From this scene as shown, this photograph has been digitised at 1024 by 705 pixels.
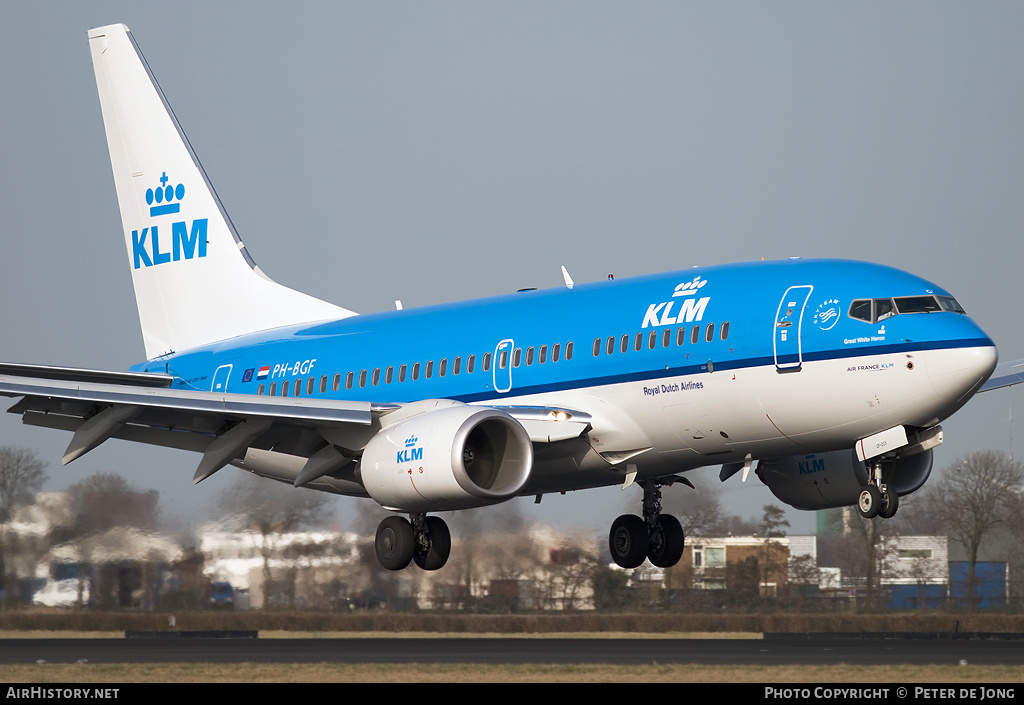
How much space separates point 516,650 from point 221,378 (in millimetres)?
9052

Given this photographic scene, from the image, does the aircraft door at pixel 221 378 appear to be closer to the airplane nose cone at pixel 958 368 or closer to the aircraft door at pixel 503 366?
the aircraft door at pixel 503 366

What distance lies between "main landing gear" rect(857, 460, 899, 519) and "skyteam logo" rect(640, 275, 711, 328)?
155 inches

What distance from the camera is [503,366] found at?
29016mm

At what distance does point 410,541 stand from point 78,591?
38.6ft

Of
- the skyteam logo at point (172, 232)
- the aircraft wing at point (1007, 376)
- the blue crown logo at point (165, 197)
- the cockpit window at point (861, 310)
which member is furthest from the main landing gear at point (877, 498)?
the blue crown logo at point (165, 197)

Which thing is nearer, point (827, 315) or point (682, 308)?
point (827, 315)

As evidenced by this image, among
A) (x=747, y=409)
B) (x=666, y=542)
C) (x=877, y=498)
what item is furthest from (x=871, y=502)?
(x=666, y=542)

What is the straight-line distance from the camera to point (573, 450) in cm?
2817

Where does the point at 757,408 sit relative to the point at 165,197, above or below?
below

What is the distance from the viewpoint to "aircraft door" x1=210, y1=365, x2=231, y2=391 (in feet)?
112

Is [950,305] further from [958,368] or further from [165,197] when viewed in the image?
[165,197]

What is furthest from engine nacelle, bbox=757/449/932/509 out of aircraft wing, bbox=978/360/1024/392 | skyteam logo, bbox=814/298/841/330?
skyteam logo, bbox=814/298/841/330

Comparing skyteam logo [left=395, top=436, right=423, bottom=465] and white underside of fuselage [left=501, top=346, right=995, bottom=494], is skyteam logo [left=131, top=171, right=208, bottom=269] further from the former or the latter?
skyteam logo [left=395, top=436, right=423, bottom=465]
